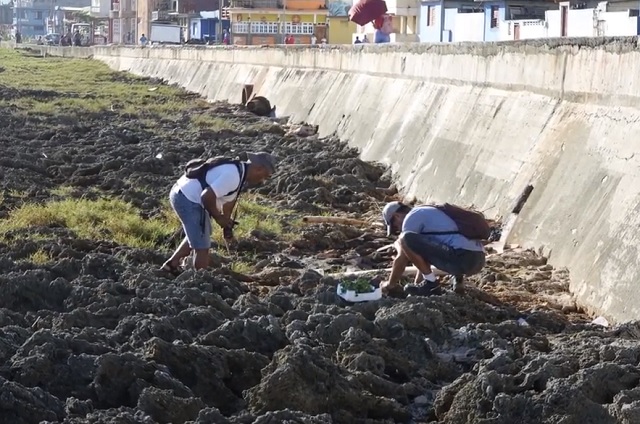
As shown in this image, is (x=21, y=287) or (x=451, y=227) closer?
(x=21, y=287)

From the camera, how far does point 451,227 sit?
29.7 ft

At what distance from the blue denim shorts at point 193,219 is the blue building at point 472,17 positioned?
27484mm

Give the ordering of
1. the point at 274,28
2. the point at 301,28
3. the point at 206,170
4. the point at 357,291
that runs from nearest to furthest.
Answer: the point at 357,291, the point at 206,170, the point at 301,28, the point at 274,28

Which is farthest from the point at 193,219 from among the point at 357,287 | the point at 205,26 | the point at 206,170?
the point at 205,26

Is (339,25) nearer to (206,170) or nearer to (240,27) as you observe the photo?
(240,27)

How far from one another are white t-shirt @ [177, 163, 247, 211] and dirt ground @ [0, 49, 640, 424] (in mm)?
629

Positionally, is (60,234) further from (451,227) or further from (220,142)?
(220,142)

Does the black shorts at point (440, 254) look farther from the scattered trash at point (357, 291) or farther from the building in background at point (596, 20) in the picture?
the building in background at point (596, 20)

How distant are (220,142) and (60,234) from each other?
978 centimetres

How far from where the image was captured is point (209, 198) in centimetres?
923

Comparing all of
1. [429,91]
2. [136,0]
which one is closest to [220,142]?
[429,91]

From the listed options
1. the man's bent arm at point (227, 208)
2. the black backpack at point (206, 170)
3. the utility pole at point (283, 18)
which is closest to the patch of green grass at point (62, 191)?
the black backpack at point (206, 170)

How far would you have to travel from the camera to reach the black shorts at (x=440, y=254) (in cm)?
898

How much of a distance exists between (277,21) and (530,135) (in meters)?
58.7
